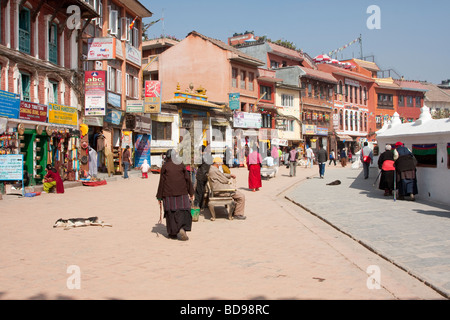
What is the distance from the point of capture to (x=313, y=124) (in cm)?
5578

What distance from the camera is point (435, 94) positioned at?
2869 inches

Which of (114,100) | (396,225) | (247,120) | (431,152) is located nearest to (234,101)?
(247,120)

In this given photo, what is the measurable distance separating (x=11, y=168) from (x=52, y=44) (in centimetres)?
802

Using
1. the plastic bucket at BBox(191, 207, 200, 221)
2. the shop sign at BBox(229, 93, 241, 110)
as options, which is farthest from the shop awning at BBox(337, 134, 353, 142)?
the plastic bucket at BBox(191, 207, 200, 221)

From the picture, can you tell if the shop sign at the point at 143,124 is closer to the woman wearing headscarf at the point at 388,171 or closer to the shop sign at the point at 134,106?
the shop sign at the point at 134,106

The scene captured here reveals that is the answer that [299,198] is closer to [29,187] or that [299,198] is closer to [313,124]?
[29,187]

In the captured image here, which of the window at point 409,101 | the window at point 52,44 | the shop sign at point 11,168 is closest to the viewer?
the shop sign at point 11,168

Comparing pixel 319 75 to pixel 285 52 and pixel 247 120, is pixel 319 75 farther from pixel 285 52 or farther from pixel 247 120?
pixel 247 120

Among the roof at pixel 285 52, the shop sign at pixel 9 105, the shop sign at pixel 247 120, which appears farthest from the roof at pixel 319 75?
the shop sign at pixel 9 105

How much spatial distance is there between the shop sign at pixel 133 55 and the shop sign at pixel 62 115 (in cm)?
858

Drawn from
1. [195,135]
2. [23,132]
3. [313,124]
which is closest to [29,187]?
[23,132]

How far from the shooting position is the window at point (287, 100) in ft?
168

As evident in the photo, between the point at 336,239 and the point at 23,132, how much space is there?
14.1 m
